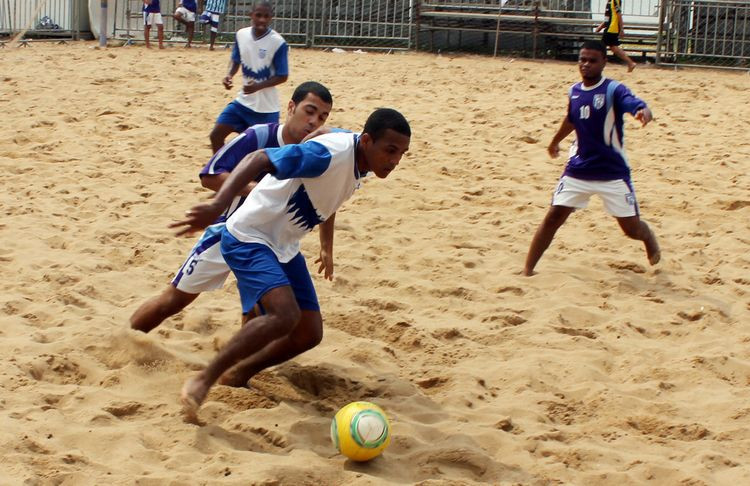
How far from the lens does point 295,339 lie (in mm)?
4828

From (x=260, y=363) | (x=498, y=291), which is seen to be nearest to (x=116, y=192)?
(x=498, y=291)

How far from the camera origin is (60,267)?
643 cm

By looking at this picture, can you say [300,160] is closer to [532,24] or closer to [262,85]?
[262,85]

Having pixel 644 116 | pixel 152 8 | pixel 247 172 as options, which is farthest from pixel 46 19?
pixel 247 172

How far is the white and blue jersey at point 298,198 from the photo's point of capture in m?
4.47

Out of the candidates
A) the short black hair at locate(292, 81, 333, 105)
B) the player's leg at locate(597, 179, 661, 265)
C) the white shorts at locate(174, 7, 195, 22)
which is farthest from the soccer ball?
the white shorts at locate(174, 7, 195, 22)

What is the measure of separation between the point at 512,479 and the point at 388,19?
17254 mm

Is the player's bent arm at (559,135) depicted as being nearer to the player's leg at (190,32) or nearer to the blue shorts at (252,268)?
the blue shorts at (252,268)

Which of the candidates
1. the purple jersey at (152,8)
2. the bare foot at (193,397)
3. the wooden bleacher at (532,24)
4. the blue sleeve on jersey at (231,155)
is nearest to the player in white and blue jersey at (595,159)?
the blue sleeve on jersey at (231,155)

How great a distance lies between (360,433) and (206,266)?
1.33 m

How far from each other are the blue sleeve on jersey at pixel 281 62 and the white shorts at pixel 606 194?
2.66 metres

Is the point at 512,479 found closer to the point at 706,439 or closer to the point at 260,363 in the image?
the point at 706,439

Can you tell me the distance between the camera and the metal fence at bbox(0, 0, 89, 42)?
20.3m

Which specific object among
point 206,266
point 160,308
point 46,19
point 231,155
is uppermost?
point 46,19
